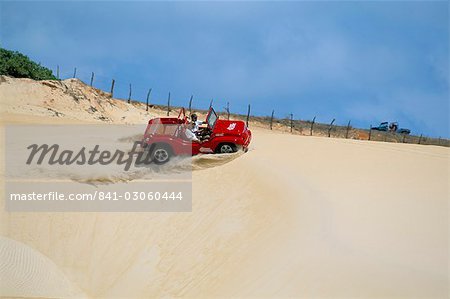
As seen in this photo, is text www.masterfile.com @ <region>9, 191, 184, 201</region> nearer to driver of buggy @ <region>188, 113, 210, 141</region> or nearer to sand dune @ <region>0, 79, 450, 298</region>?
sand dune @ <region>0, 79, 450, 298</region>

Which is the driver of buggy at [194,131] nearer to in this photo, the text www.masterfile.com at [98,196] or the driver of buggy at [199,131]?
the driver of buggy at [199,131]

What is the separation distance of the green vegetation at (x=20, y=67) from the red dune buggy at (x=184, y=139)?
19201 millimetres

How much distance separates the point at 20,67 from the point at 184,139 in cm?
2057

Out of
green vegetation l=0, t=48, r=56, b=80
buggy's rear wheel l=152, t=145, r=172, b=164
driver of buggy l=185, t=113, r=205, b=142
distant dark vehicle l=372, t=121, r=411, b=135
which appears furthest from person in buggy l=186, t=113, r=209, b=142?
distant dark vehicle l=372, t=121, r=411, b=135

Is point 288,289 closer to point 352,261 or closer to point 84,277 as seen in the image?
point 352,261

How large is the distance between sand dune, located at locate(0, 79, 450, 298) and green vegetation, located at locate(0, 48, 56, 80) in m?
20.7

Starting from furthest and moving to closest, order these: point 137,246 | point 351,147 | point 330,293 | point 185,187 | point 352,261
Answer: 1. point 351,147
2. point 185,187
3. point 137,246
4. point 352,261
5. point 330,293

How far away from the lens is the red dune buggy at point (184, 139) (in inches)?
551

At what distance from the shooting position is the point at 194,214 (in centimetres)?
1140

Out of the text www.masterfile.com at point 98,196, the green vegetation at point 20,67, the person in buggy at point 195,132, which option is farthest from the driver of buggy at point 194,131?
the green vegetation at point 20,67

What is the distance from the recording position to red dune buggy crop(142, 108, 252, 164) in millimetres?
13992

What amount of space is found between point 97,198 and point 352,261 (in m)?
5.97

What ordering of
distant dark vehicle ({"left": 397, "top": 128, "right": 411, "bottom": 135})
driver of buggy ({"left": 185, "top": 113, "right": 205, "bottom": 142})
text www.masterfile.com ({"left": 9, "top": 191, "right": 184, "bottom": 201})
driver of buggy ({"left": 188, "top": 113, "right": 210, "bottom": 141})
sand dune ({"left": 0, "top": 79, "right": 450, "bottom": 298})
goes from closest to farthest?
Answer: sand dune ({"left": 0, "top": 79, "right": 450, "bottom": 298}) → text www.masterfile.com ({"left": 9, "top": 191, "right": 184, "bottom": 201}) → driver of buggy ({"left": 185, "top": 113, "right": 205, "bottom": 142}) → driver of buggy ({"left": 188, "top": 113, "right": 210, "bottom": 141}) → distant dark vehicle ({"left": 397, "top": 128, "right": 411, "bottom": 135})

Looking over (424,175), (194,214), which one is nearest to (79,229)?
(194,214)
